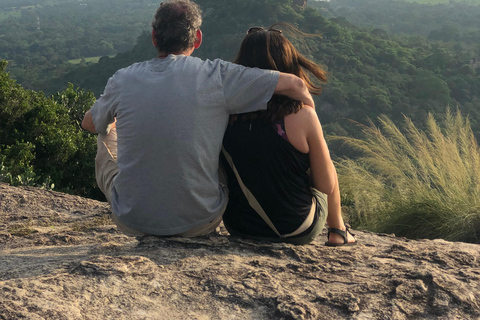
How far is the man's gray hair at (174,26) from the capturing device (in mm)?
1845

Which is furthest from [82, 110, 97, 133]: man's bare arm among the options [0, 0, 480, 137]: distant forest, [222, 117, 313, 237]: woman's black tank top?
[0, 0, 480, 137]: distant forest

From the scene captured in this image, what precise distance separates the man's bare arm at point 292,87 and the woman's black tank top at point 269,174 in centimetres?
13

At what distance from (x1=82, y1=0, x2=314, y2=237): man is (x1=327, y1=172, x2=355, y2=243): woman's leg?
472 millimetres

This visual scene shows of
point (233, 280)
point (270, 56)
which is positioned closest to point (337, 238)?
point (233, 280)

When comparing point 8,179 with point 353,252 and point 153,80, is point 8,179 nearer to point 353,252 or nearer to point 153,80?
point 153,80

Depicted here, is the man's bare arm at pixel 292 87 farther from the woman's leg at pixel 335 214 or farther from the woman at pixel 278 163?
the woman's leg at pixel 335 214

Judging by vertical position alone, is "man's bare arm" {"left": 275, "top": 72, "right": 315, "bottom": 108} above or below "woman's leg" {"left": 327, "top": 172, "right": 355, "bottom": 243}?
above

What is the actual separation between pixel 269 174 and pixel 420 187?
6.71 ft

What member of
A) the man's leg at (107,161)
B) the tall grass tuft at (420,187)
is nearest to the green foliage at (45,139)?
the tall grass tuft at (420,187)

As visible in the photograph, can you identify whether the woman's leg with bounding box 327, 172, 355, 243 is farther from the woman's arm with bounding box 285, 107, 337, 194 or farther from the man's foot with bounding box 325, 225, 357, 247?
the woman's arm with bounding box 285, 107, 337, 194

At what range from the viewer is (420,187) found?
3.54 metres

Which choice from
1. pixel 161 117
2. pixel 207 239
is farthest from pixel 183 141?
pixel 207 239

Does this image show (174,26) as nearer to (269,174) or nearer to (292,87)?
(292,87)

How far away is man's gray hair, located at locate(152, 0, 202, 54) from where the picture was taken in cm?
184
